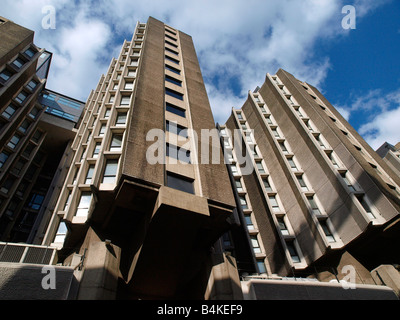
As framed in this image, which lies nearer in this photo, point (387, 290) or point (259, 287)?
point (259, 287)

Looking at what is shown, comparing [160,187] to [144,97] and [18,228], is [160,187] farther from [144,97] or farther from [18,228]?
[18,228]

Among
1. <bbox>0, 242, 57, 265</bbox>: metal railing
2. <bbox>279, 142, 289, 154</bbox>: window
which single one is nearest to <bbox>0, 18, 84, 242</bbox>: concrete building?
<bbox>0, 242, 57, 265</bbox>: metal railing

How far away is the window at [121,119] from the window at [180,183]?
7.32 meters

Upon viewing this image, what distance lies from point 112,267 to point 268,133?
28904 millimetres

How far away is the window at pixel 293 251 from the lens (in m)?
23.6

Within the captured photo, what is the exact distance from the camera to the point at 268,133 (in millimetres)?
34969

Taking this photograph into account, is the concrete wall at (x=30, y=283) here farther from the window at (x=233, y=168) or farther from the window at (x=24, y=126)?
the window at (x=24, y=126)

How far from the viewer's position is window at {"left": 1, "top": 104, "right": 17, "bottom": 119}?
93.8 feet

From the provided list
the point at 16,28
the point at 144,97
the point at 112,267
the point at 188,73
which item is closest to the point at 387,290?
the point at 112,267

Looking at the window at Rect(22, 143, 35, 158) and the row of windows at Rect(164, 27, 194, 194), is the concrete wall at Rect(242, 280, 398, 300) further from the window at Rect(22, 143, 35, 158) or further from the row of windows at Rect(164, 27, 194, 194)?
the window at Rect(22, 143, 35, 158)

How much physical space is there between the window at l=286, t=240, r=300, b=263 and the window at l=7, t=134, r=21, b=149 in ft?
109

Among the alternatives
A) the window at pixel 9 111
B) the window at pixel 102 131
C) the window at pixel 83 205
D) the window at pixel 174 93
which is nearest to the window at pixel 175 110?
the window at pixel 174 93

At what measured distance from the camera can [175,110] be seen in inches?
778

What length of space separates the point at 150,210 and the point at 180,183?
265 cm
